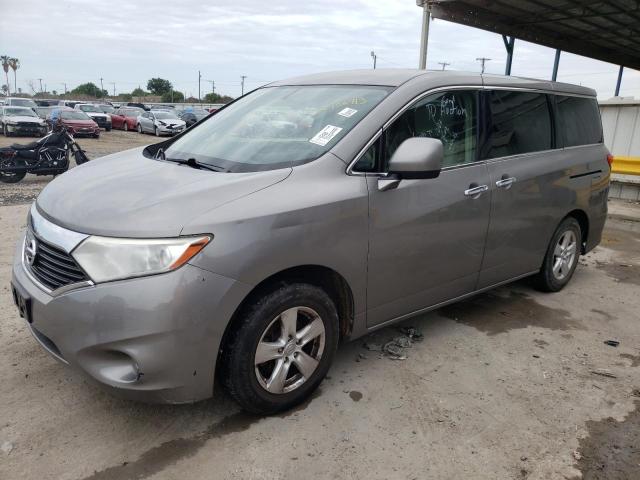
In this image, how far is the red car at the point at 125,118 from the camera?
2922cm

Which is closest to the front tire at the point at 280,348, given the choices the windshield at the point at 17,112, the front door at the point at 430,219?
the front door at the point at 430,219

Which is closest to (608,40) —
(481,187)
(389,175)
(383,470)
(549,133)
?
(549,133)

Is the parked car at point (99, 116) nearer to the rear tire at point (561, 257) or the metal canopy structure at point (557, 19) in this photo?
the metal canopy structure at point (557, 19)

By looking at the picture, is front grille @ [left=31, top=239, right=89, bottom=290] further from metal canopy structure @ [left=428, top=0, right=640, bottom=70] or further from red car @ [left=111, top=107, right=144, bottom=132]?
red car @ [left=111, top=107, right=144, bottom=132]

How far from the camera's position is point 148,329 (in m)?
2.13

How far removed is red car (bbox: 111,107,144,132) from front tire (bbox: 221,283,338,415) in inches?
1140

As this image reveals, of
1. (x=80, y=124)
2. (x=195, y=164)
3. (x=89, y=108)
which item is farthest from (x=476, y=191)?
(x=89, y=108)

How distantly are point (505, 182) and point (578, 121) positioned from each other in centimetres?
152

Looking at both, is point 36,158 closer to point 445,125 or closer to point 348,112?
point 348,112

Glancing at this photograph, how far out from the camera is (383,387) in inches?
118

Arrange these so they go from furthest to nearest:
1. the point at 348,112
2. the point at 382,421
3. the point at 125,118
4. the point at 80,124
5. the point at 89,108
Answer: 1. the point at 125,118
2. the point at 89,108
3. the point at 80,124
4. the point at 348,112
5. the point at 382,421

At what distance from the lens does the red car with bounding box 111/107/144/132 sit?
95.9 ft

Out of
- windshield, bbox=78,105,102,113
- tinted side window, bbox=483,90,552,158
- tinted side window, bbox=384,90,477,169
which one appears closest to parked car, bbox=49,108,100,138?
windshield, bbox=78,105,102,113

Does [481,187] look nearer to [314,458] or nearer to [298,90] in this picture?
[298,90]
